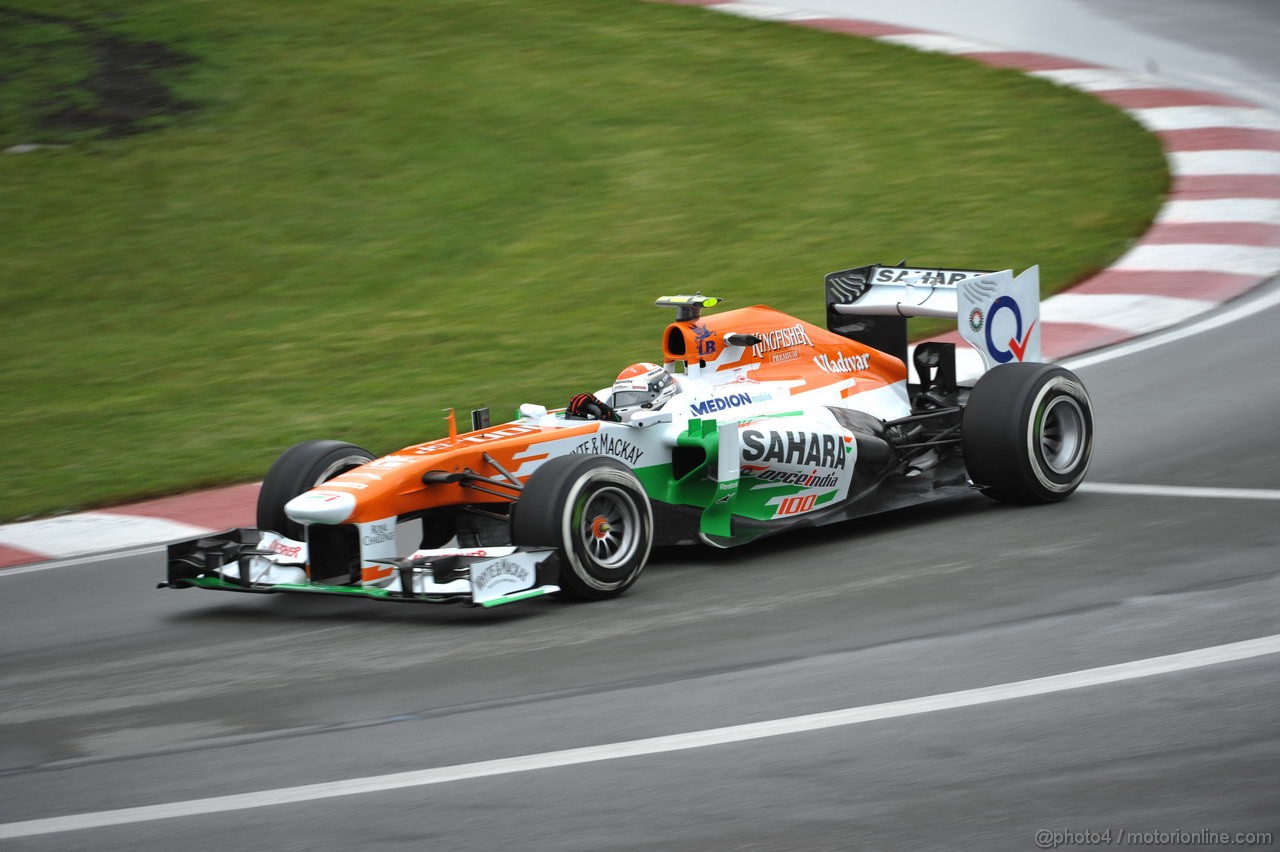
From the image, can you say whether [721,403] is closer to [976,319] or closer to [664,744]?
[976,319]

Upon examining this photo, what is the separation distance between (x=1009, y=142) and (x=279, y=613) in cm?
1195

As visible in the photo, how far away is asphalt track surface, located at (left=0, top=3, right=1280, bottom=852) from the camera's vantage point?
4781 mm

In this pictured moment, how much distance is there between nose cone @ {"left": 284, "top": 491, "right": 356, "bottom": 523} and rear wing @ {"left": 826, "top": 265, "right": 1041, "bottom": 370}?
3433 mm

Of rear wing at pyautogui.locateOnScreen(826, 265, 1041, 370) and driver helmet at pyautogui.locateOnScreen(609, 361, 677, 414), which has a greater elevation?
rear wing at pyautogui.locateOnScreen(826, 265, 1041, 370)

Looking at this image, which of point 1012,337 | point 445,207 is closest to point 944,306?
point 1012,337

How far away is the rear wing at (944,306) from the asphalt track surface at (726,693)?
3.12 ft

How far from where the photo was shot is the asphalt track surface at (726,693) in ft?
15.7

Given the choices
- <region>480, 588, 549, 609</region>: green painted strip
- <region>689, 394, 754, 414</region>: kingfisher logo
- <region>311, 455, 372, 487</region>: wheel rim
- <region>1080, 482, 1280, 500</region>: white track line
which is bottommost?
<region>1080, 482, 1280, 500</region>: white track line

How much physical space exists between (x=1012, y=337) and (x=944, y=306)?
414 millimetres

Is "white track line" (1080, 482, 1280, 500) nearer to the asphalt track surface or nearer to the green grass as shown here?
the asphalt track surface

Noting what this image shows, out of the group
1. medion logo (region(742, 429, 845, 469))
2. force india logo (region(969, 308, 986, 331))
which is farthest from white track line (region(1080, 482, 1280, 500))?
medion logo (region(742, 429, 845, 469))

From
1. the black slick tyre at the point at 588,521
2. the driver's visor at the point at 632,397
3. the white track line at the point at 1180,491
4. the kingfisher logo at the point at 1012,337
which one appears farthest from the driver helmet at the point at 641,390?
the white track line at the point at 1180,491

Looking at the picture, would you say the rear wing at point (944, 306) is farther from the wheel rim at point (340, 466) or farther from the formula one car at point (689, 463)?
the wheel rim at point (340, 466)

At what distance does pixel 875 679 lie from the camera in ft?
19.3
